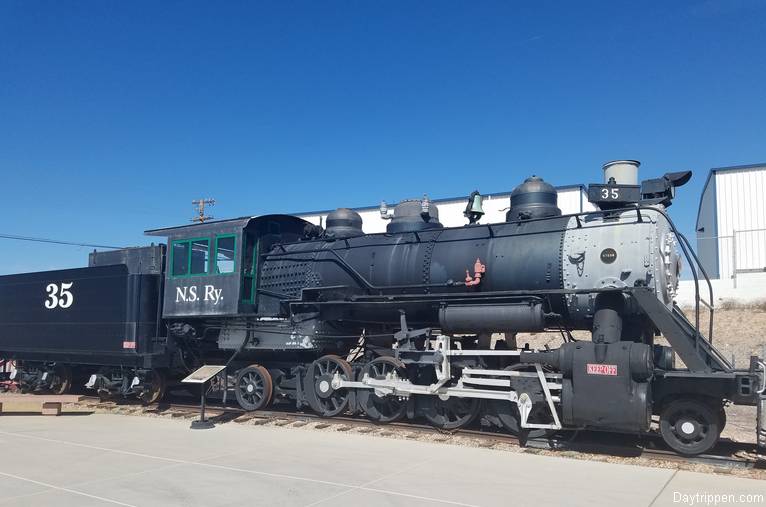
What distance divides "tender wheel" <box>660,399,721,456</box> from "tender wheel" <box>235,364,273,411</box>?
7000 mm

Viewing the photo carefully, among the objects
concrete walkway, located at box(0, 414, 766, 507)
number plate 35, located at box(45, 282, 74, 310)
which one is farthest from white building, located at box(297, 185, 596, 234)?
concrete walkway, located at box(0, 414, 766, 507)

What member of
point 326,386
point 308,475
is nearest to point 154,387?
point 326,386

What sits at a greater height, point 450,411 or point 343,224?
point 343,224

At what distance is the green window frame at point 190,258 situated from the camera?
12.4 m

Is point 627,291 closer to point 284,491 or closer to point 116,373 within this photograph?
point 284,491

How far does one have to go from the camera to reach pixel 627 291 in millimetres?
7949

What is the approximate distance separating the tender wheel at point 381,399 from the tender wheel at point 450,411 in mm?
532

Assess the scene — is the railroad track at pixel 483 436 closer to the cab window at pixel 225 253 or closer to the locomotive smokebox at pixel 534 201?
the cab window at pixel 225 253

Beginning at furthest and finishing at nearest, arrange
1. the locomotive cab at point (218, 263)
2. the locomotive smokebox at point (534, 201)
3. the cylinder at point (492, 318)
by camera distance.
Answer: the locomotive cab at point (218, 263) < the locomotive smokebox at point (534, 201) < the cylinder at point (492, 318)

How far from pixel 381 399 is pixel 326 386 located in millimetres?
1058

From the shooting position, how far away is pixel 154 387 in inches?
519

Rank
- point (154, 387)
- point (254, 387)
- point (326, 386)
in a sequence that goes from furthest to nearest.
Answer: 1. point (154, 387)
2. point (254, 387)
3. point (326, 386)

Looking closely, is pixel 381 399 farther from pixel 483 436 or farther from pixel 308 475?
pixel 308 475

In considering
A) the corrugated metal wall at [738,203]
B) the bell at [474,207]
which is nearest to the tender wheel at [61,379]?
the bell at [474,207]
